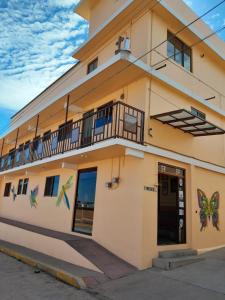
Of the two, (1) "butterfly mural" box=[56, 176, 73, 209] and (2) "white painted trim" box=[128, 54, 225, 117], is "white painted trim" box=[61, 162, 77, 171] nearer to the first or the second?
(1) "butterfly mural" box=[56, 176, 73, 209]

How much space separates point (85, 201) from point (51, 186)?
370 cm

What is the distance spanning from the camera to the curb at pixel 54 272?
21.1ft

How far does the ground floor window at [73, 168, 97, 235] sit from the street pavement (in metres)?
2.81

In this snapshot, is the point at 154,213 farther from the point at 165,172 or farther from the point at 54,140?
the point at 54,140

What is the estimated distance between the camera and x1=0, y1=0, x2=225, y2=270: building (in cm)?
831

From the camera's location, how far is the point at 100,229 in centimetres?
923

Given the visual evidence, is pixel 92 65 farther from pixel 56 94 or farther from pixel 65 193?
pixel 65 193

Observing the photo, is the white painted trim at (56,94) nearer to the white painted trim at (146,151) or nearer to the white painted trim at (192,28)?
the white painted trim at (146,151)

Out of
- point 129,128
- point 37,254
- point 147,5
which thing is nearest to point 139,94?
point 129,128

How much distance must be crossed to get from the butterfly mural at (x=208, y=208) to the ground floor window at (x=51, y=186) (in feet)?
22.1

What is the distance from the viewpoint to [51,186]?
1363 cm

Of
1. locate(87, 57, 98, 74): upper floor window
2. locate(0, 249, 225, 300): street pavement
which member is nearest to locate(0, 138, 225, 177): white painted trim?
locate(0, 249, 225, 300): street pavement

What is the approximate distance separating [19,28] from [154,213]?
29.4 ft

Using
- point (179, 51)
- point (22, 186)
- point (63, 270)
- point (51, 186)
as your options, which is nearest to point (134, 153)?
point (63, 270)
